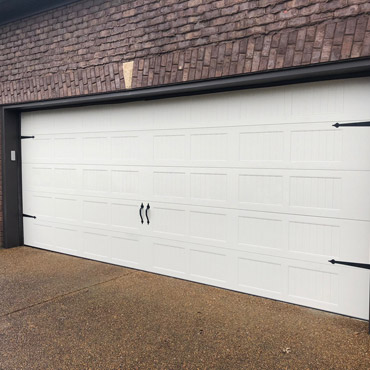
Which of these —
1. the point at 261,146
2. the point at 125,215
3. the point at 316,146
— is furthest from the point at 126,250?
the point at 316,146

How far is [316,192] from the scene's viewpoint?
3.88 meters

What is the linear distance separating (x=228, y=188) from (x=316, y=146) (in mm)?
1088

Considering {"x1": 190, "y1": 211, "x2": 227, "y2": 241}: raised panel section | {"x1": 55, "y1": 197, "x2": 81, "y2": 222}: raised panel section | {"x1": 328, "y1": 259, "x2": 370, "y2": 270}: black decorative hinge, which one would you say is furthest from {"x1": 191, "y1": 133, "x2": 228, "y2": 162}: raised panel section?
{"x1": 55, "y1": 197, "x2": 81, "y2": 222}: raised panel section

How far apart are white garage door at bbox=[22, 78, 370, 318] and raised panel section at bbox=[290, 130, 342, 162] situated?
0.4 inches

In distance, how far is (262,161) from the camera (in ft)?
13.7

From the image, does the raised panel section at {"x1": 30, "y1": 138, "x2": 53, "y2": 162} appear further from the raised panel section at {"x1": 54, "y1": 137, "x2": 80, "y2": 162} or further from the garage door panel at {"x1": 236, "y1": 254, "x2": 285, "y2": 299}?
the garage door panel at {"x1": 236, "y1": 254, "x2": 285, "y2": 299}

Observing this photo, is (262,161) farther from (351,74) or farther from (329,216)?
(351,74)

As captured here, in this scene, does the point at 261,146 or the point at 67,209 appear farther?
the point at 67,209

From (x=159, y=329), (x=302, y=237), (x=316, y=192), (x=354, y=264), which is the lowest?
(x=159, y=329)

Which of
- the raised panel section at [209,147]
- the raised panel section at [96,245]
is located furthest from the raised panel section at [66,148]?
the raised panel section at [209,147]

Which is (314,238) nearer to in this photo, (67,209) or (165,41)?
(165,41)

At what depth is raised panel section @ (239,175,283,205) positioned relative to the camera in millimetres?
4090

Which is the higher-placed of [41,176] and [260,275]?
[41,176]

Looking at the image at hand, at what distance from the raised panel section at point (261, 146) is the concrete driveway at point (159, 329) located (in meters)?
1.56
